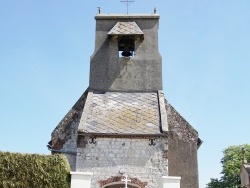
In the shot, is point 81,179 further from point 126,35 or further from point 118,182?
Answer: point 126,35

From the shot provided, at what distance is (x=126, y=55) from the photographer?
1811cm

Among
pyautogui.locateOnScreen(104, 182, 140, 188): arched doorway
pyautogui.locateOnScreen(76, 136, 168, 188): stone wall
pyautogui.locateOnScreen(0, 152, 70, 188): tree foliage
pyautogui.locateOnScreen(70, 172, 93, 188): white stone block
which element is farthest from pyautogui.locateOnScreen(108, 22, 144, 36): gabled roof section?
pyautogui.locateOnScreen(70, 172, 93, 188): white stone block

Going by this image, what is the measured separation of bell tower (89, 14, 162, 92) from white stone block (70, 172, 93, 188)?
24.0 feet

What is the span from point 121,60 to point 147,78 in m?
1.53

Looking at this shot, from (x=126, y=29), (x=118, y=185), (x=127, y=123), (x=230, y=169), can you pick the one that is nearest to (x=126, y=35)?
(x=126, y=29)

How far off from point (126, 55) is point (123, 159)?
642 cm

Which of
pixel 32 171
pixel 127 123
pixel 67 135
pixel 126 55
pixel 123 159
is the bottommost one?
pixel 32 171

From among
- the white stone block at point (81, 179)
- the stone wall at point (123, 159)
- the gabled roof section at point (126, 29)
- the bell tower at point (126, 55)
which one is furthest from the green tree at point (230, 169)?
the white stone block at point (81, 179)

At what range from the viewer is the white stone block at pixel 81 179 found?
9938 mm

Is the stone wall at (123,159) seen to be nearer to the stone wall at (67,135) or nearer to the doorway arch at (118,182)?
the doorway arch at (118,182)

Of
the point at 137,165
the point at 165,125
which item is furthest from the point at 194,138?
the point at 137,165

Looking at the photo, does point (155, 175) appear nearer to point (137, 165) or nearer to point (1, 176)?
point (137, 165)

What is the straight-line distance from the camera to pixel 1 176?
9.75 m

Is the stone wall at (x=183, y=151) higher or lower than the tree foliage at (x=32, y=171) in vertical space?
higher
